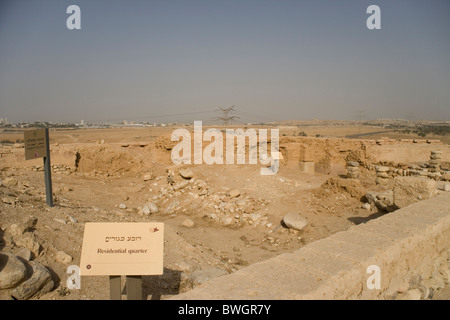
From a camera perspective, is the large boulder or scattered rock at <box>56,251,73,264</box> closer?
scattered rock at <box>56,251,73,264</box>

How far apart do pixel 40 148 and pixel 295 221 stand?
6.04 m

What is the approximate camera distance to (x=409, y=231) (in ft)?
10.9

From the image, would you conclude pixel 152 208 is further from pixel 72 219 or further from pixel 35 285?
pixel 35 285

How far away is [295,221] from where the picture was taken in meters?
6.97

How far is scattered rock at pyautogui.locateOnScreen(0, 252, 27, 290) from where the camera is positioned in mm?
2803

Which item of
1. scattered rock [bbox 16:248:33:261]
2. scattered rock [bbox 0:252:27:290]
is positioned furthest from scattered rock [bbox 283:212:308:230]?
scattered rock [bbox 0:252:27:290]

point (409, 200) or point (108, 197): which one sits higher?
point (409, 200)

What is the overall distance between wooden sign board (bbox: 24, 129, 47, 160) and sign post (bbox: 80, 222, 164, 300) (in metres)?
4.78

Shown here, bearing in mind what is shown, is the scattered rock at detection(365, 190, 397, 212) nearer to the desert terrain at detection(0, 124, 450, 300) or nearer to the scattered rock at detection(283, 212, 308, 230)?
the desert terrain at detection(0, 124, 450, 300)

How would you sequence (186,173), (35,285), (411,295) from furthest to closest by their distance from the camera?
(186,173), (411,295), (35,285)

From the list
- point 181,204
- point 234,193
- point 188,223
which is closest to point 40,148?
point 188,223

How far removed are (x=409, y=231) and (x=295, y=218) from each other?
379cm
